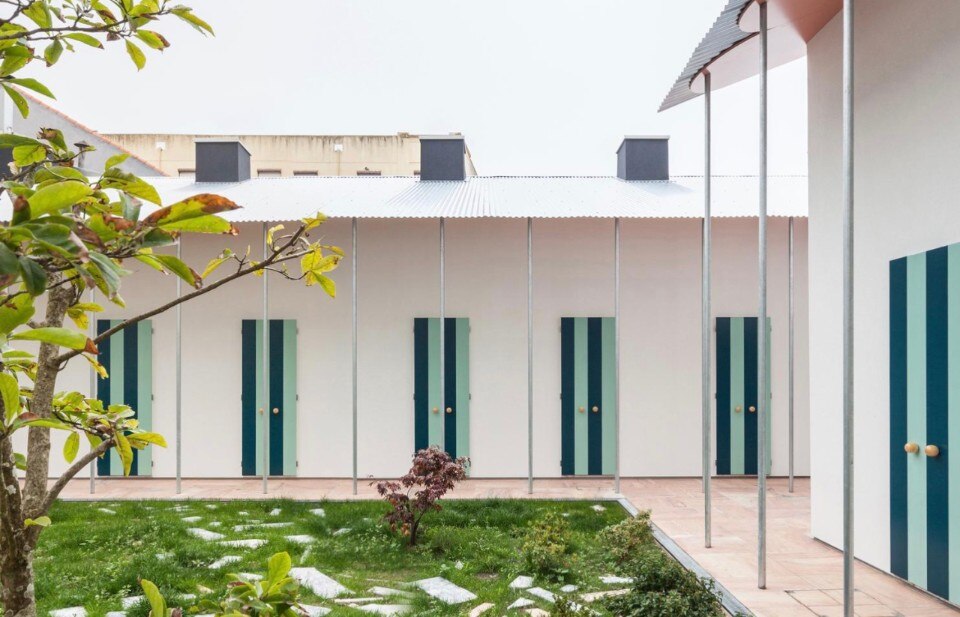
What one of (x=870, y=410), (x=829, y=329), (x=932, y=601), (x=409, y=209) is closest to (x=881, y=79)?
(x=829, y=329)

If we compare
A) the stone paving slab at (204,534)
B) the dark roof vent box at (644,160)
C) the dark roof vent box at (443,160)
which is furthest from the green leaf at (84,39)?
the dark roof vent box at (644,160)

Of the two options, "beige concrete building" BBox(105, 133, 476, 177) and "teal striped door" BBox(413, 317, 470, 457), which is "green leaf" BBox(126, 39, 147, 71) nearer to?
"teal striped door" BBox(413, 317, 470, 457)

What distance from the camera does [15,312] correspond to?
78 centimetres

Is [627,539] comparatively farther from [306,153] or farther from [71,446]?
[306,153]

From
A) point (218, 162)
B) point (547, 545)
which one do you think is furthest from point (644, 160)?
point (547, 545)

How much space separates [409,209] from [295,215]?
1.28 meters

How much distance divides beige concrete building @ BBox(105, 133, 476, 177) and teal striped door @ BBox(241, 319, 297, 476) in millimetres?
13572

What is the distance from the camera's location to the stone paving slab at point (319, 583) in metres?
4.68

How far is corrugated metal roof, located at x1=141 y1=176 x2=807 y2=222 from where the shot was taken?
7.96m

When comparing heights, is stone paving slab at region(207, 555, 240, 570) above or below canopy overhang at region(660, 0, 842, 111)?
below

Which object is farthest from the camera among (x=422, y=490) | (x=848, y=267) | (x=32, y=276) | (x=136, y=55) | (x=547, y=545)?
(x=422, y=490)

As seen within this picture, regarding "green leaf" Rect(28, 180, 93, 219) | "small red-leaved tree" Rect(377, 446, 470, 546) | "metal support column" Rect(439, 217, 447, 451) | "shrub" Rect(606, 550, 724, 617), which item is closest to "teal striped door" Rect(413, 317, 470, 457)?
"metal support column" Rect(439, 217, 447, 451)

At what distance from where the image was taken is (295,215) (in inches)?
315

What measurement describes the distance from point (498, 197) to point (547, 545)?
4812 mm
